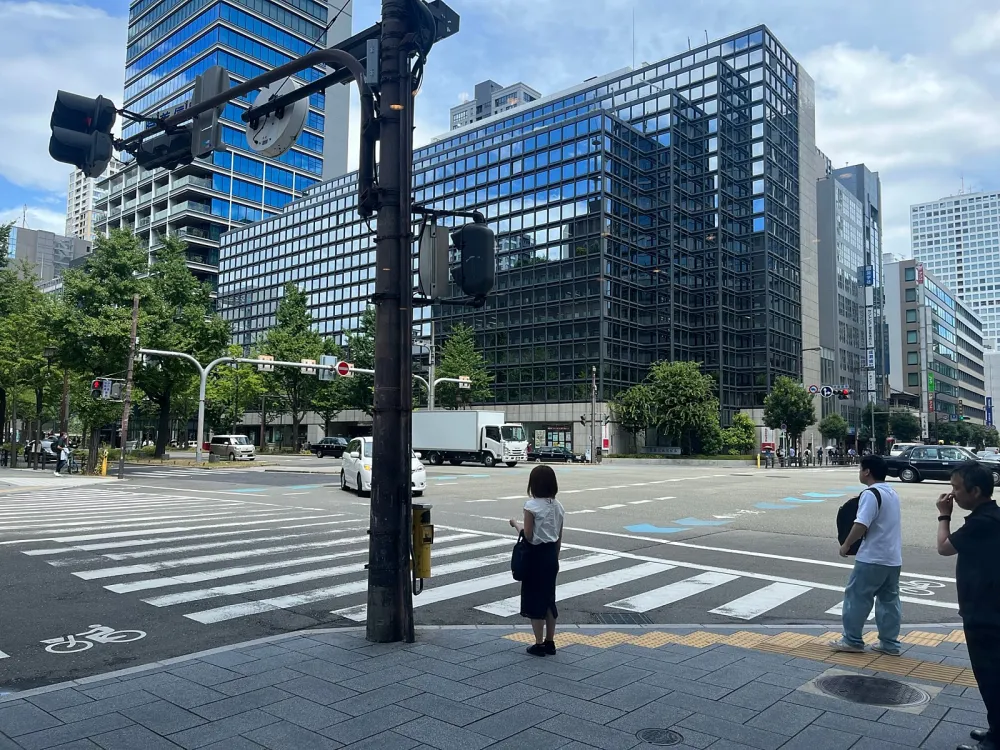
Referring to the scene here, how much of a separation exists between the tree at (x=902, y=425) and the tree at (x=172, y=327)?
79.6 meters

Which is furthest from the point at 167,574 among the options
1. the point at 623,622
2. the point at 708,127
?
the point at 708,127

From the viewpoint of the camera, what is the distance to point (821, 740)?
4059 mm

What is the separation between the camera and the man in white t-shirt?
588 cm

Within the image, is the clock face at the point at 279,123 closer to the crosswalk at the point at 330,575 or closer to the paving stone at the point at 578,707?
the crosswalk at the point at 330,575

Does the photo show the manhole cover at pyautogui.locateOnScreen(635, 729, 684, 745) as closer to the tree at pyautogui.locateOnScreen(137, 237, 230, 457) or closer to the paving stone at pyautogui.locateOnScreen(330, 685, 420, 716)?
the paving stone at pyautogui.locateOnScreen(330, 685, 420, 716)

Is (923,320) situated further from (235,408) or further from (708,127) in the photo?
(235,408)

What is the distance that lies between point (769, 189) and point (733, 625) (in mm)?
75160

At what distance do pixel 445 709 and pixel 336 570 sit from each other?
5.72 meters

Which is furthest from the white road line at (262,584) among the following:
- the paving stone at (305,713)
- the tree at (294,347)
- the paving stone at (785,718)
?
the tree at (294,347)

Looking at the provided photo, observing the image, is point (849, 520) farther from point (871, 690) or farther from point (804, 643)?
point (871, 690)

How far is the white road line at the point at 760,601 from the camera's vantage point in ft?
25.5

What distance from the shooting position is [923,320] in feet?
376

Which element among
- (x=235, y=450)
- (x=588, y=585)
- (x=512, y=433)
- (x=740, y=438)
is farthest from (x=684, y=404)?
(x=588, y=585)

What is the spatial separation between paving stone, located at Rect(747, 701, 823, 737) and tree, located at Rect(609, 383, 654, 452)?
55.5 m
